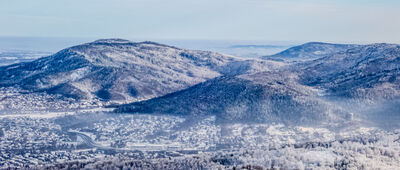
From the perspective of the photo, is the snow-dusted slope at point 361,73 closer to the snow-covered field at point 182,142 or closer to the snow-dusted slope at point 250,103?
the snow-dusted slope at point 250,103

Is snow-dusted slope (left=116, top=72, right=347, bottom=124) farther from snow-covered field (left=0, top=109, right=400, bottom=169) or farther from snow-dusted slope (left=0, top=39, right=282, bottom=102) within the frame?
snow-dusted slope (left=0, top=39, right=282, bottom=102)

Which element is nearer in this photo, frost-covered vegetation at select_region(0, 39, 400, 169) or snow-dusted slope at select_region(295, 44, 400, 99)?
frost-covered vegetation at select_region(0, 39, 400, 169)

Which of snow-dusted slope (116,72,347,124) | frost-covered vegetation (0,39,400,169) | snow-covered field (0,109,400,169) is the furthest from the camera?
snow-dusted slope (116,72,347,124)

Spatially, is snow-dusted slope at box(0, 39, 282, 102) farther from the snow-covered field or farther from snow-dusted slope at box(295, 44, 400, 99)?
snow-dusted slope at box(295, 44, 400, 99)

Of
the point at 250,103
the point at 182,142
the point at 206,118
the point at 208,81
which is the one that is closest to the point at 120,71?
the point at 208,81

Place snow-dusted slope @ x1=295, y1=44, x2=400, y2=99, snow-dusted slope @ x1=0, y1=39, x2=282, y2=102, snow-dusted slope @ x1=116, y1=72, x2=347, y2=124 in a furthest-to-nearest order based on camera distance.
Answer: snow-dusted slope @ x1=0, y1=39, x2=282, y2=102, snow-dusted slope @ x1=295, y1=44, x2=400, y2=99, snow-dusted slope @ x1=116, y1=72, x2=347, y2=124

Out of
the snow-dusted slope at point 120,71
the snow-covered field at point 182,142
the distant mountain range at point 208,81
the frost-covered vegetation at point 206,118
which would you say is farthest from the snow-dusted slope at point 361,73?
the snow-dusted slope at point 120,71

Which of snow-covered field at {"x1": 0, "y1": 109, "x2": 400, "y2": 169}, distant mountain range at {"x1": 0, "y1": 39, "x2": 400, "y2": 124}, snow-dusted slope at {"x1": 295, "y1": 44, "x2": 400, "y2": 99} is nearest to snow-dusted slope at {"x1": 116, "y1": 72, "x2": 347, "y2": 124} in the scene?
distant mountain range at {"x1": 0, "y1": 39, "x2": 400, "y2": 124}

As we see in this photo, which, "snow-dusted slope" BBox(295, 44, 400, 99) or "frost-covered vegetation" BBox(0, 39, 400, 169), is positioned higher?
"snow-dusted slope" BBox(295, 44, 400, 99)
